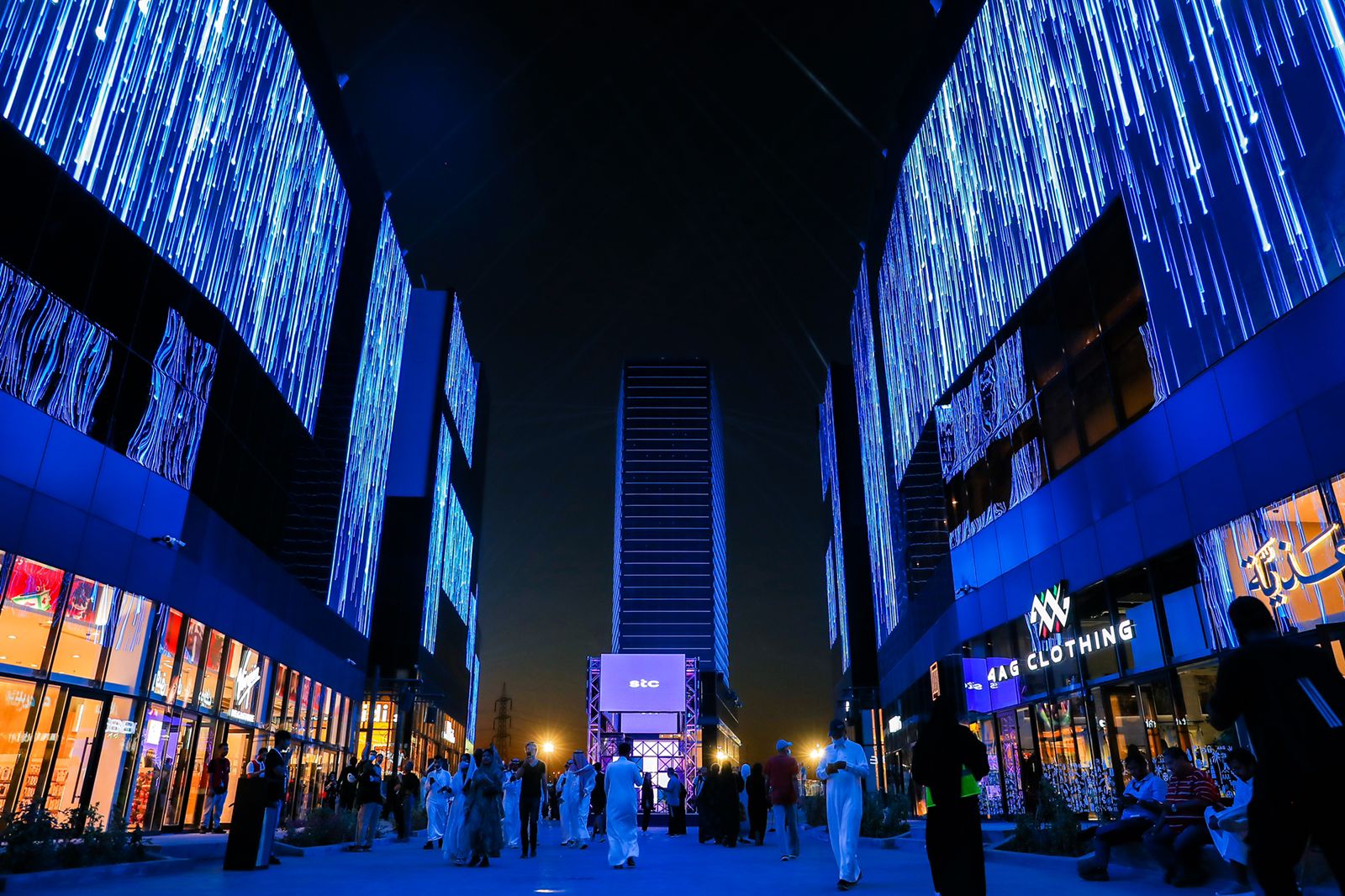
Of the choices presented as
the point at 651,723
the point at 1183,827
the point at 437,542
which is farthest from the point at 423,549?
the point at 1183,827

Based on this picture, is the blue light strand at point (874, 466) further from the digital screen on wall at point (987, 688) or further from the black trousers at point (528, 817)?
the black trousers at point (528, 817)

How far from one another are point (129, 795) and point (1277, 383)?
2296 cm

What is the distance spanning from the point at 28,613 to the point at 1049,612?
20.9 metres

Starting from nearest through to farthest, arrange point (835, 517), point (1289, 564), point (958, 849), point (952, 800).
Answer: point (958, 849) < point (952, 800) < point (1289, 564) < point (835, 517)

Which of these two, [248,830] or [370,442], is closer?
[248,830]

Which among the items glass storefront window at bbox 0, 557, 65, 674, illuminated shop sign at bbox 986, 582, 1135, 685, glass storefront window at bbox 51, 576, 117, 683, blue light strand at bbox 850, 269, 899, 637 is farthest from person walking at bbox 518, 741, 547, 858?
blue light strand at bbox 850, 269, 899, 637

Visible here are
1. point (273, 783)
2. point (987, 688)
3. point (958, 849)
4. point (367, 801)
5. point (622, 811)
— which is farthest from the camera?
point (987, 688)

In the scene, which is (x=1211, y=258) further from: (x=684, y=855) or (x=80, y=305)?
(x=80, y=305)

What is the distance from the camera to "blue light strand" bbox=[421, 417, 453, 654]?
170 feet

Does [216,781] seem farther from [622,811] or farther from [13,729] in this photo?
[622,811]

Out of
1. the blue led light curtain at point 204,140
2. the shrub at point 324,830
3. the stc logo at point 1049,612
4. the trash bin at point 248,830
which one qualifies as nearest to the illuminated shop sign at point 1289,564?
the stc logo at point 1049,612

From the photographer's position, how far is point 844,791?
1019 cm

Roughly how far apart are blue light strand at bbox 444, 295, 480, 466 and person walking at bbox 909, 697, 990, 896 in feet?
169

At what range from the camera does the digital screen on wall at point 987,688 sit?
23656 millimetres
